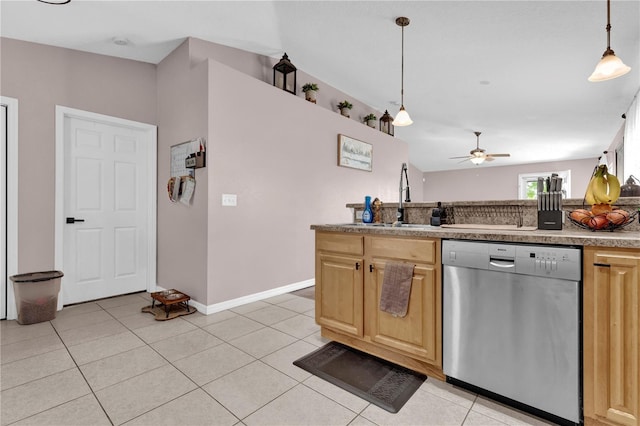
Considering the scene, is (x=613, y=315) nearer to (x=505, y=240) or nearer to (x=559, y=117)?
(x=505, y=240)

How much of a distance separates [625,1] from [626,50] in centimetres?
100

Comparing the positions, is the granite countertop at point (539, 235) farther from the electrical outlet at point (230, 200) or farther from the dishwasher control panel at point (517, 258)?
the electrical outlet at point (230, 200)

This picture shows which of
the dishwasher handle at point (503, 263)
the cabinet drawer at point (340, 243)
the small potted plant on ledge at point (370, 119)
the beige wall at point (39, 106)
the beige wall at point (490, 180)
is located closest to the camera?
the dishwasher handle at point (503, 263)

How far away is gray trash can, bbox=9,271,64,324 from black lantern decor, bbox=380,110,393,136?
215 inches

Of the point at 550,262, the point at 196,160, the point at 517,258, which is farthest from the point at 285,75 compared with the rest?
the point at 550,262

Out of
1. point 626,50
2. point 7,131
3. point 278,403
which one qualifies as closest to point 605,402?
point 278,403

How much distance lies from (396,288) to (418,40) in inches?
116

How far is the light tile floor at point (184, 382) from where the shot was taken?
1.65 metres

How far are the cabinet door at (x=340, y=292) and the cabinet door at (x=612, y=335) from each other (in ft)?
4.14

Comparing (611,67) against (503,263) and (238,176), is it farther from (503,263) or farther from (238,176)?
(238,176)

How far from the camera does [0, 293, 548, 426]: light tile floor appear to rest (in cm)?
165

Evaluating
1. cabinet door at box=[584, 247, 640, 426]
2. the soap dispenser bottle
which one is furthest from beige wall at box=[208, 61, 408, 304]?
cabinet door at box=[584, 247, 640, 426]

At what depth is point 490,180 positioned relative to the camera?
33.0 feet

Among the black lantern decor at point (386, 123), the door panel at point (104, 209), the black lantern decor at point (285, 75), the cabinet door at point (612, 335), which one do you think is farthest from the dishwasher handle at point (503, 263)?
the black lantern decor at point (386, 123)
